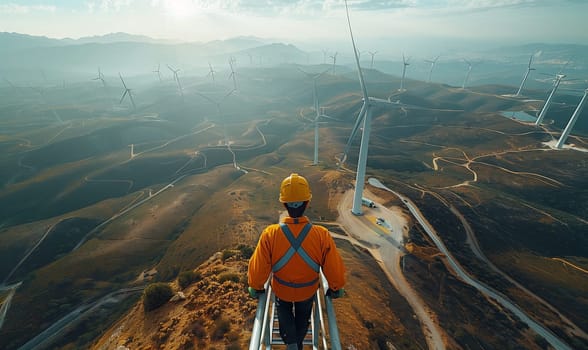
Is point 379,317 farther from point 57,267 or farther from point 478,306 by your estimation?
point 57,267

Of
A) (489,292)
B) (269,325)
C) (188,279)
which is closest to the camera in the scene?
(269,325)

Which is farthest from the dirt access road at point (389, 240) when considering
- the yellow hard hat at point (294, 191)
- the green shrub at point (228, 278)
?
the yellow hard hat at point (294, 191)

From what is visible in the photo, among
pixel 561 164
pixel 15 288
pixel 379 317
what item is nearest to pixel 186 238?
pixel 15 288

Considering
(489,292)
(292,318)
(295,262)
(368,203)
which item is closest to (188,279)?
(292,318)

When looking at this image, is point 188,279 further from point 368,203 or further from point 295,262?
point 368,203

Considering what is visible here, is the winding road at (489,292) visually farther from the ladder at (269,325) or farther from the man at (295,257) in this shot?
the man at (295,257)

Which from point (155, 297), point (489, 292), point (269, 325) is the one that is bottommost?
point (489, 292)

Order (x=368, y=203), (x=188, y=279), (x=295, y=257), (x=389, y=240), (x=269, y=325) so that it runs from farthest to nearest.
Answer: (x=368, y=203) → (x=389, y=240) → (x=188, y=279) → (x=269, y=325) → (x=295, y=257)
